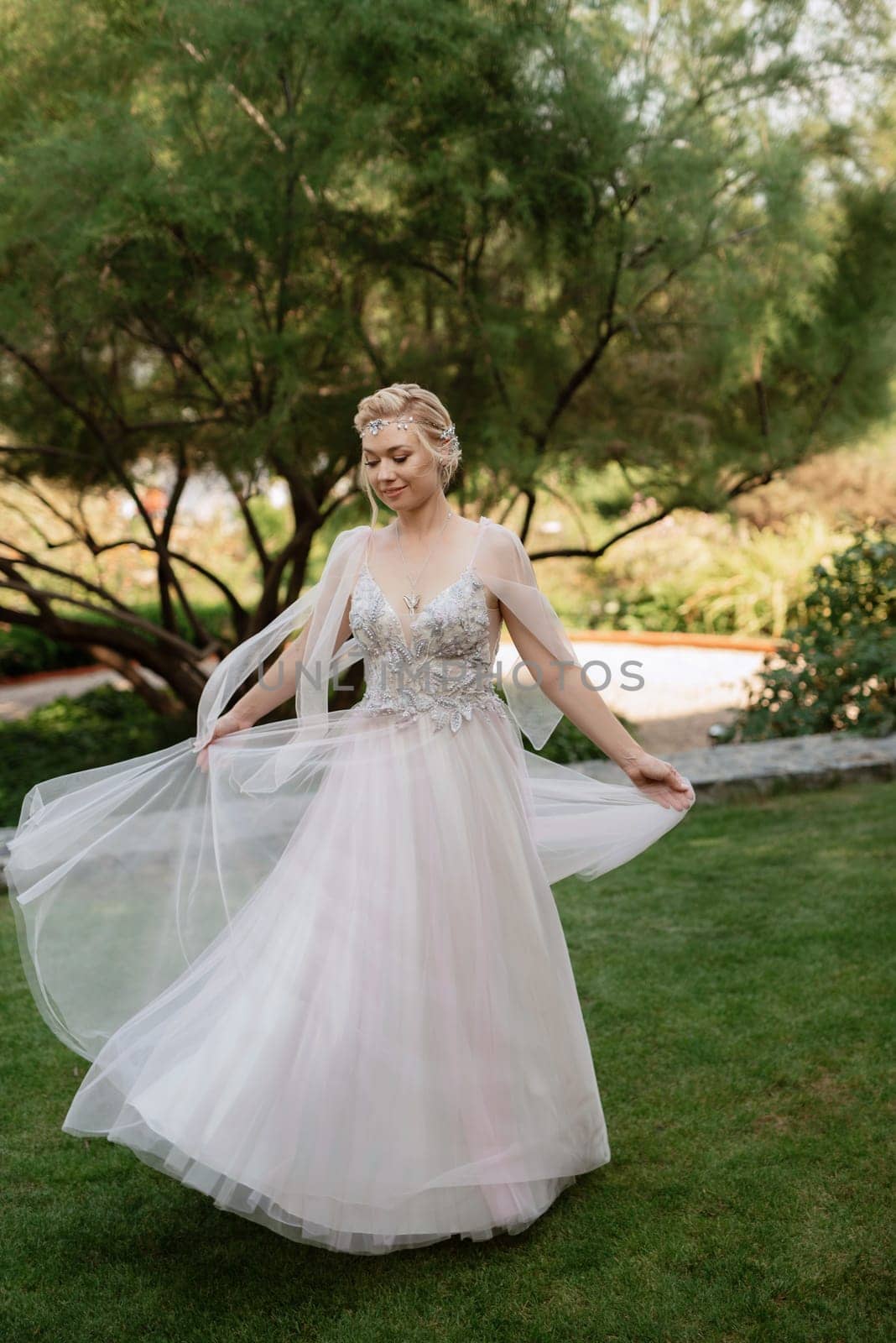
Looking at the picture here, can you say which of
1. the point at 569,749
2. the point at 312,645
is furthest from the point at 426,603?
the point at 569,749

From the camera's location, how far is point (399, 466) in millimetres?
2539

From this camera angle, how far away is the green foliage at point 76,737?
7.23 metres

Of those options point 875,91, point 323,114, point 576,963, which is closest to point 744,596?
point 875,91

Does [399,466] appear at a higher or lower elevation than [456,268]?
lower

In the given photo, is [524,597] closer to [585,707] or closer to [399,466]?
[585,707]

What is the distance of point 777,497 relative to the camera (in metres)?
14.9

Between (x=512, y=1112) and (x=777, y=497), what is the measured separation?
44.0ft

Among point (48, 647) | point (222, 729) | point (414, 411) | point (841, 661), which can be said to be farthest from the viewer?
point (48, 647)

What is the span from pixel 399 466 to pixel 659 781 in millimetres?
919

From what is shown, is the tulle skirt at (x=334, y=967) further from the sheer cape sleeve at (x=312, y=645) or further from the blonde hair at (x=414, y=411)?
the blonde hair at (x=414, y=411)

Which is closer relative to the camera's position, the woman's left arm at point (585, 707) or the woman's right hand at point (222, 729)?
the woman's left arm at point (585, 707)

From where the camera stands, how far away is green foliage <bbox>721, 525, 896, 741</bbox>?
290 inches

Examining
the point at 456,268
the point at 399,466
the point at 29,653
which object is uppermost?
the point at 456,268

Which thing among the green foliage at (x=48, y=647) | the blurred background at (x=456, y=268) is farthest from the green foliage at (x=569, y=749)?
the green foliage at (x=48, y=647)
